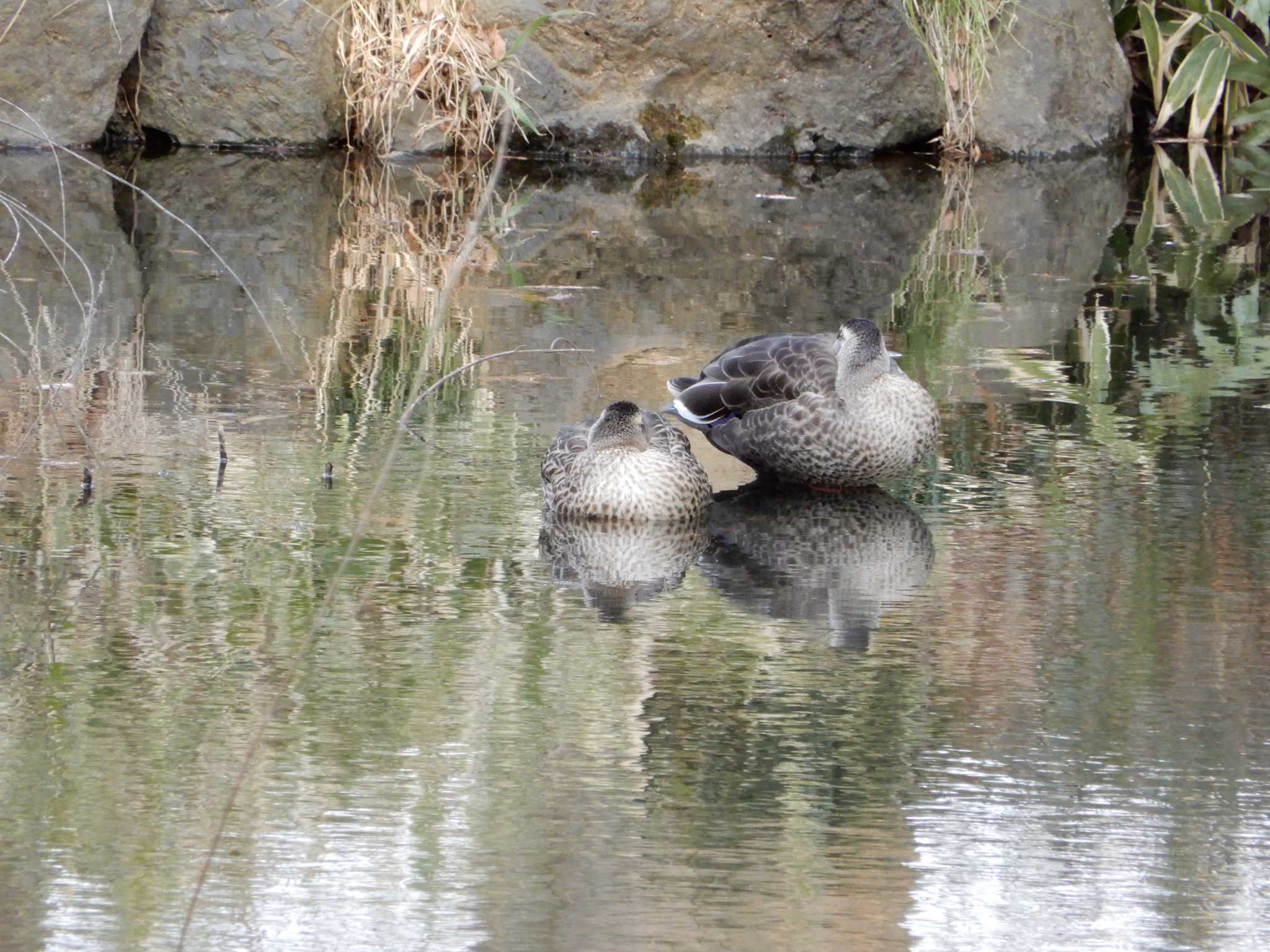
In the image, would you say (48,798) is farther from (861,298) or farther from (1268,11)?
(1268,11)

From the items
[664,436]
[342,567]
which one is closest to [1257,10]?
[664,436]

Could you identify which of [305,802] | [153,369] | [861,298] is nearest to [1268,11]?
[861,298]

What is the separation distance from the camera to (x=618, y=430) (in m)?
5.00

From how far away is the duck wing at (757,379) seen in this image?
548cm

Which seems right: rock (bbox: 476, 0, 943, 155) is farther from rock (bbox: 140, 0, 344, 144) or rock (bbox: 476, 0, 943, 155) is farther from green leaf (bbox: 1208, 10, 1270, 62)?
green leaf (bbox: 1208, 10, 1270, 62)

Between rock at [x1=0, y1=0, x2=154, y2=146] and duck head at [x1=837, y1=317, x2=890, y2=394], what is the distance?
7.36 m

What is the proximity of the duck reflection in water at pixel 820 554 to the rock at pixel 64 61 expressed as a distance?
740 centimetres

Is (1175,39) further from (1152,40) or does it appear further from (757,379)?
(757,379)

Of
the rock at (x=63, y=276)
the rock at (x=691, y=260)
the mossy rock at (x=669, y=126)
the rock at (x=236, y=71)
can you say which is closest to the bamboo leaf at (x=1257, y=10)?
the rock at (x=691, y=260)

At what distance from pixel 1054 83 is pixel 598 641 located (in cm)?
1012

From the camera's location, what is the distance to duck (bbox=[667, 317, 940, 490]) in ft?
17.4

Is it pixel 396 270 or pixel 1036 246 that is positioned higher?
pixel 1036 246

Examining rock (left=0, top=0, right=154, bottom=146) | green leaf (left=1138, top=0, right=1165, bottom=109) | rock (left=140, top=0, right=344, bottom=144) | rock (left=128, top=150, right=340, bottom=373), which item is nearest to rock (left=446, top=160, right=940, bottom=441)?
rock (left=128, top=150, right=340, bottom=373)

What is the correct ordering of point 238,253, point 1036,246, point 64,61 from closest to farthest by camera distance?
point 238,253
point 1036,246
point 64,61
